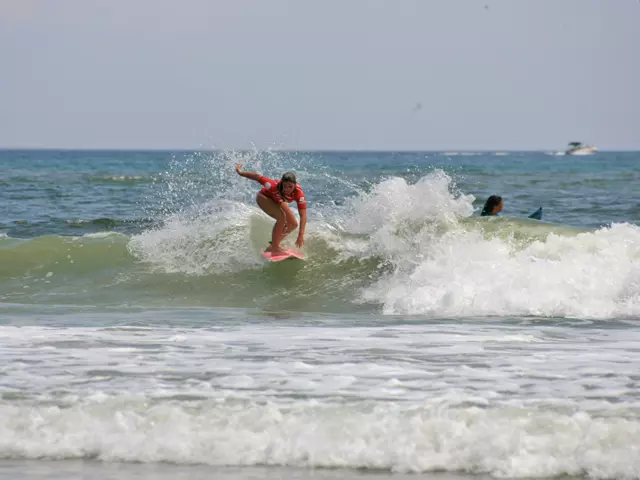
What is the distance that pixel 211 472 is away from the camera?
18.9 feet

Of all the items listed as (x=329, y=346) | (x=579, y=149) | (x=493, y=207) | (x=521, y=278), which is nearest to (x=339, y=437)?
(x=329, y=346)

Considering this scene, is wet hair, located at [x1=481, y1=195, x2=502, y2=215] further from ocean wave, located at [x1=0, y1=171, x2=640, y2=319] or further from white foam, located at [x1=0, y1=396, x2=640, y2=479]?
white foam, located at [x1=0, y1=396, x2=640, y2=479]

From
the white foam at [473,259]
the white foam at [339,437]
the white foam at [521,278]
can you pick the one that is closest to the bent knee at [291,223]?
the white foam at [473,259]

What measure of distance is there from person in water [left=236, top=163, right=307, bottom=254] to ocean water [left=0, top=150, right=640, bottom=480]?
77 cm

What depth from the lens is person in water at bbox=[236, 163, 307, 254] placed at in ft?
42.4

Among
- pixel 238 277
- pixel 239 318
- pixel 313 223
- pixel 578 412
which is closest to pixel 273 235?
pixel 238 277

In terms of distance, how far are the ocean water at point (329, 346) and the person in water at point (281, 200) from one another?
2.52 feet

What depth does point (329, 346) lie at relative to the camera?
29.2 feet

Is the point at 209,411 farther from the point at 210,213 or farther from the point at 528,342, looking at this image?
the point at 210,213

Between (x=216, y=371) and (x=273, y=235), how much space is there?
621 cm

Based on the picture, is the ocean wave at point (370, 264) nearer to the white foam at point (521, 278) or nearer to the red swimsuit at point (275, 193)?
the white foam at point (521, 278)

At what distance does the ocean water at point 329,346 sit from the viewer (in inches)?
234

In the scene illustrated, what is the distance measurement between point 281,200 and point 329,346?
465cm
